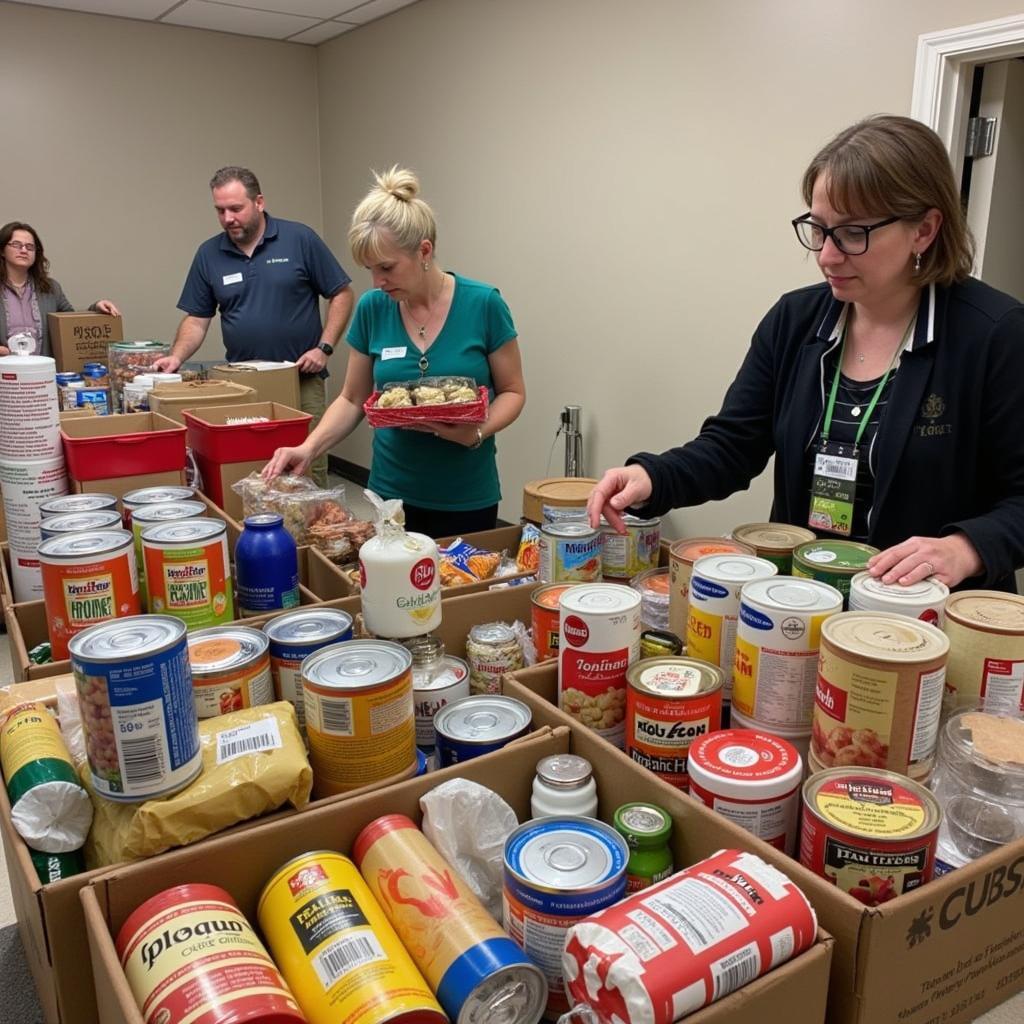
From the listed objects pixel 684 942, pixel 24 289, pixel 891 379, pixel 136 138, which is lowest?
pixel 684 942

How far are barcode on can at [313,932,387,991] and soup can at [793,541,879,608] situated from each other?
→ 2.21 ft

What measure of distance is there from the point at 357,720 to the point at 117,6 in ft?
19.4

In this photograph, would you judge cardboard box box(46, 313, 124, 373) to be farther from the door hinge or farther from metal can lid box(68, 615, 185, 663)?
metal can lid box(68, 615, 185, 663)

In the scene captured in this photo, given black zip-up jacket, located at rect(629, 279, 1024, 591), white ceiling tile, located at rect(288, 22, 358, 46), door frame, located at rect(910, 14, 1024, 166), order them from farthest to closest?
white ceiling tile, located at rect(288, 22, 358, 46), door frame, located at rect(910, 14, 1024, 166), black zip-up jacket, located at rect(629, 279, 1024, 591)

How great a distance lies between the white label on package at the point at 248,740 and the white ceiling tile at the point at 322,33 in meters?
5.91

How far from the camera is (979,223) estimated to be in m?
2.95

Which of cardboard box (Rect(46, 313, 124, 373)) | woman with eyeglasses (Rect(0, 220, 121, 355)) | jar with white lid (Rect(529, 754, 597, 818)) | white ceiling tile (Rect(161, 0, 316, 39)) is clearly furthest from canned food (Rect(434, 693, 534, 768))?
white ceiling tile (Rect(161, 0, 316, 39))

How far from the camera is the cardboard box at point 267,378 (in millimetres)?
3207

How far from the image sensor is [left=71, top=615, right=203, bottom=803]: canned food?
861 millimetres

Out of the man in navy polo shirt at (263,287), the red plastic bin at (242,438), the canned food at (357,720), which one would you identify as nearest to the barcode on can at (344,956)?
the canned food at (357,720)

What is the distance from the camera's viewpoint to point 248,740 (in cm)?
100

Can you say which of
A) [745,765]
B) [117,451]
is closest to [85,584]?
[117,451]

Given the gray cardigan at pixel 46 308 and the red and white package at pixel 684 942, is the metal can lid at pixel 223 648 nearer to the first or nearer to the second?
the red and white package at pixel 684 942

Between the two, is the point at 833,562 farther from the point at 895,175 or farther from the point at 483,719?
the point at 895,175
